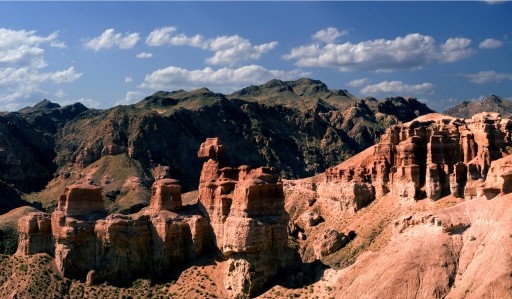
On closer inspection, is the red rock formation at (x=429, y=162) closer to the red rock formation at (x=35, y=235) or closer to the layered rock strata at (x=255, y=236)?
the layered rock strata at (x=255, y=236)

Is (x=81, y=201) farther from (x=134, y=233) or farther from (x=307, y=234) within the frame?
(x=307, y=234)

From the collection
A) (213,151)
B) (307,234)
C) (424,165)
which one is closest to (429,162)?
(424,165)

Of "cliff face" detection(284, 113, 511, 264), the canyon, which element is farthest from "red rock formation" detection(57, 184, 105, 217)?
"cliff face" detection(284, 113, 511, 264)

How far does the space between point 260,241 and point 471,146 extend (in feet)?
136

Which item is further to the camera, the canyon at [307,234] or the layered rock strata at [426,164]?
the layered rock strata at [426,164]

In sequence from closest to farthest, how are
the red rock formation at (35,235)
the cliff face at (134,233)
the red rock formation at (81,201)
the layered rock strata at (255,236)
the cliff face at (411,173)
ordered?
the layered rock strata at (255,236) → the cliff face at (134,233) → the red rock formation at (81,201) → the red rock formation at (35,235) → the cliff face at (411,173)

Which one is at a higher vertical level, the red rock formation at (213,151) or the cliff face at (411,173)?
the red rock formation at (213,151)

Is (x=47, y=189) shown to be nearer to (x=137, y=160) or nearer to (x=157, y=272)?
(x=137, y=160)

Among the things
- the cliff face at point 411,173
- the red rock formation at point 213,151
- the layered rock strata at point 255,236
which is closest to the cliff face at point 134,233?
the layered rock strata at point 255,236

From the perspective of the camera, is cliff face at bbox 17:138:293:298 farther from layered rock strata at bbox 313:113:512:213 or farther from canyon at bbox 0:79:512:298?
layered rock strata at bbox 313:113:512:213

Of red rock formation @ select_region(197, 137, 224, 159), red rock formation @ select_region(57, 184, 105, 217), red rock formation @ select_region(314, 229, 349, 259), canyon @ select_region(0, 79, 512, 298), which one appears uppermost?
red rock formation @ select_region(197, 137, 224, 159)

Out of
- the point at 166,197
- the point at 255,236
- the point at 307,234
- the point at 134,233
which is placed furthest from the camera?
the point at 307,234

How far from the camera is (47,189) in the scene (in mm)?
191875

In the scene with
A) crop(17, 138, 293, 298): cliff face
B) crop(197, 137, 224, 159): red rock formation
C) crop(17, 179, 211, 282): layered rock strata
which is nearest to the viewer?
crop(17, 138, 293, 298): cliff face
